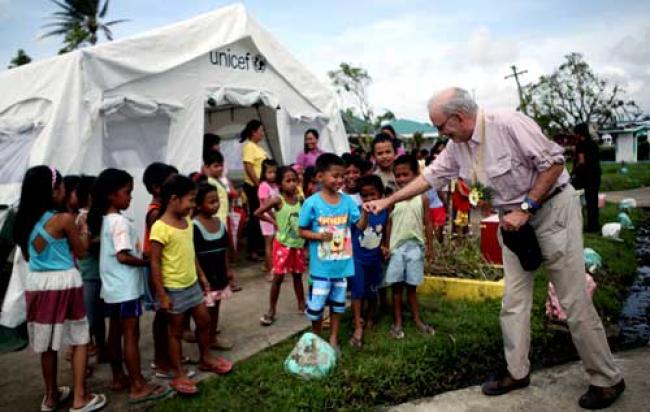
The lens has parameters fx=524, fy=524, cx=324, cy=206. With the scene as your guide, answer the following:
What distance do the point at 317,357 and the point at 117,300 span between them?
54.0 inches

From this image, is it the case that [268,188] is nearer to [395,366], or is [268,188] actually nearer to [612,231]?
[395,366]

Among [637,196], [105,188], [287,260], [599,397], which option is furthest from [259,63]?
[637,196]

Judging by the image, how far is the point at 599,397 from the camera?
10.3ft

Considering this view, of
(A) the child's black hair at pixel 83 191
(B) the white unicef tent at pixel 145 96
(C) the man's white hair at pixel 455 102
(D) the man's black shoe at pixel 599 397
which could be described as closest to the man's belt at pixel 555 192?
(C) the man's white hair at pixel 455 102

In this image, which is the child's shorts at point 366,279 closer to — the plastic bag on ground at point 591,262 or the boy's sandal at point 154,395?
the boy's sandal at point 154,395

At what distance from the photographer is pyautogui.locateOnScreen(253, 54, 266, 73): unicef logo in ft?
27.1

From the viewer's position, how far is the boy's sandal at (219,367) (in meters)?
3.73

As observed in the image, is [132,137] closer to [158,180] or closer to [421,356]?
[158,180]

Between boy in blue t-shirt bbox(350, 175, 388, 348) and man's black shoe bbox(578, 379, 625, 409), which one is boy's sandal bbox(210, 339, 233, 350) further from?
man's black shoe bbox(578, 379, 625, 409)

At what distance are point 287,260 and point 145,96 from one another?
3.36m

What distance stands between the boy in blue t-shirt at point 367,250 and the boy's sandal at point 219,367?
3.35ft

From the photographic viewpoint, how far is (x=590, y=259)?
573 centimetres

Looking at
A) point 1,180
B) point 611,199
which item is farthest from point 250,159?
point 611,199

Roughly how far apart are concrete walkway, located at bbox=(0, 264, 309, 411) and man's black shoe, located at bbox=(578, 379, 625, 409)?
91.4 inches
